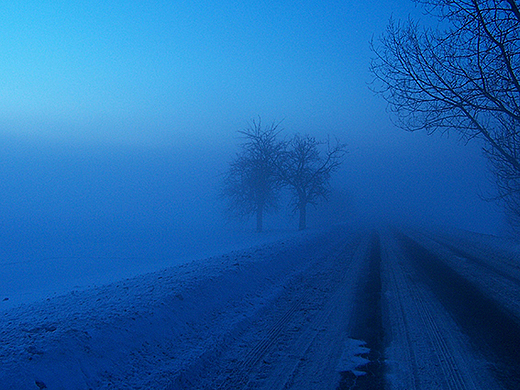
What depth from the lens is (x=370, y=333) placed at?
5.16 meters

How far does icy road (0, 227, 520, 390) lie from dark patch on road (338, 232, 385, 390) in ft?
0.06

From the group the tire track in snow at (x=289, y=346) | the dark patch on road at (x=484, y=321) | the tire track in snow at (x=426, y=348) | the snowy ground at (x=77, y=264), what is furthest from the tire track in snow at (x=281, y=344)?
the snowy ground at (x=77, y=264)

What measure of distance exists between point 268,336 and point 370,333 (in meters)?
1.54

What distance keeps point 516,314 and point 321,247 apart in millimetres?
10029

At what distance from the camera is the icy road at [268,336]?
380cm

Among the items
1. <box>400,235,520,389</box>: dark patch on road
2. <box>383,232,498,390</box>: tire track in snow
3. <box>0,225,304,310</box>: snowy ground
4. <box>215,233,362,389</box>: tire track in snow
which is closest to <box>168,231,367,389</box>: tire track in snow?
<box>215,233,362,389</box>: tire track in snow

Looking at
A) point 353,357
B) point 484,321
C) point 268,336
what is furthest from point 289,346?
point 484,321

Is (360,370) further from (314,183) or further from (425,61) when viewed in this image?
(314,183)

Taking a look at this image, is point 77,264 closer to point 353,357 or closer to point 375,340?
point 375,340

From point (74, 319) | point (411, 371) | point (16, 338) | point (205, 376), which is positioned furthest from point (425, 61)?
point (16, 338)

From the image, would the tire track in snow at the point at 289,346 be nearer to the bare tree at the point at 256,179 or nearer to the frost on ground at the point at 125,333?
the frost on ground at the point at 125,333

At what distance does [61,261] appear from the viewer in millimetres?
26094

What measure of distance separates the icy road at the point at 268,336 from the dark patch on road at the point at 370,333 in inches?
0.7

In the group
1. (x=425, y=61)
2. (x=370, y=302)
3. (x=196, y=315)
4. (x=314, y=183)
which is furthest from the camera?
(x=314, y=183)
